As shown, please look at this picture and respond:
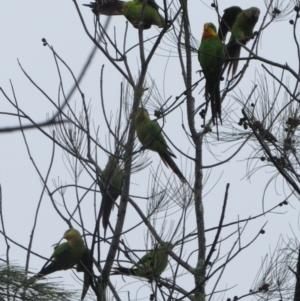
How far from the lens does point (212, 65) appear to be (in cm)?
418

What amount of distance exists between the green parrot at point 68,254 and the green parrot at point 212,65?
108 centimetres

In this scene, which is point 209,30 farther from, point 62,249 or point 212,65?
point 62,249

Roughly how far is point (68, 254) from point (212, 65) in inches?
56.8

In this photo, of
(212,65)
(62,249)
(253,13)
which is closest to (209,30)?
(253,13)

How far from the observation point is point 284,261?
307cm

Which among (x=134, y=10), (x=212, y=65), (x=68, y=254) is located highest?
(x=134, y=10)

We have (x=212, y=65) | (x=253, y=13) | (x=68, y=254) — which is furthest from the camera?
(x=253, y=13)

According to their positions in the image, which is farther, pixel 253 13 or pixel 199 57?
pixel 253 13

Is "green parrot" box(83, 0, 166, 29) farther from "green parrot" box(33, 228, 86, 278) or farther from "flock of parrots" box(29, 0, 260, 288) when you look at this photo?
"green parrot" box(33, 228, 86, 278)

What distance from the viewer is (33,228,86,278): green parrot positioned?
3943mm

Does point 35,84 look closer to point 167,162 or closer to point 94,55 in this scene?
point 94,55

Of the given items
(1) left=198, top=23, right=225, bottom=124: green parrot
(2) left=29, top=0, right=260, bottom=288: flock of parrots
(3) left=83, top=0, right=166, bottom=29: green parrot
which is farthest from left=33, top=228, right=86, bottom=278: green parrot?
(3) left=83, top=0, right=166, bottom=29: green parrot

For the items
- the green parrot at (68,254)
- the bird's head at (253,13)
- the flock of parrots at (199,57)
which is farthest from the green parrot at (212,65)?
the green parrot at (68,254)

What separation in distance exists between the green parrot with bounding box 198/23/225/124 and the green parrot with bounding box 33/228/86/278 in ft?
3.55
